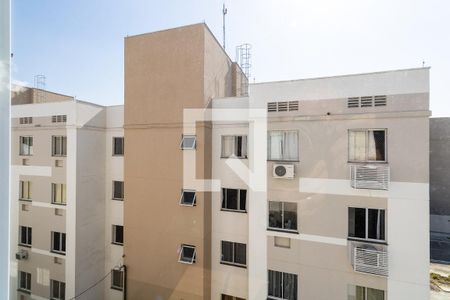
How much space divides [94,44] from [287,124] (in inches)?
100

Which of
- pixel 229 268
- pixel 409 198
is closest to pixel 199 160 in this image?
pixel 229 268

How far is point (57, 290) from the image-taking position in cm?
430

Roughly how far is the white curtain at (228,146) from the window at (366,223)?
1.83 meters

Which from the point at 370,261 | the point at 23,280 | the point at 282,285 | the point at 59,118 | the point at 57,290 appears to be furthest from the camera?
the point at 57,290

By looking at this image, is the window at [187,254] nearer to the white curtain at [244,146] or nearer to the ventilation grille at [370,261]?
the white curtain at [244,146]

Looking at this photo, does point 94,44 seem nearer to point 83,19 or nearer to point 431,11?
point 83,19

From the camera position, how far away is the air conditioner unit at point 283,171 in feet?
10.9

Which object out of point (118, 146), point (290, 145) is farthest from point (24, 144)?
point (118, 146)

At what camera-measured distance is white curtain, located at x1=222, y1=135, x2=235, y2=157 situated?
386cm

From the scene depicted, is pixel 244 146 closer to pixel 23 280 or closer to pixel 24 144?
pixel 24 144

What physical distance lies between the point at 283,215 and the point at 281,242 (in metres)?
0.38

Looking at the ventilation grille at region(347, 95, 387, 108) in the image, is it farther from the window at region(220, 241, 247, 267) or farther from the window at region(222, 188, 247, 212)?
the window at region(220, 241, 247, 267)

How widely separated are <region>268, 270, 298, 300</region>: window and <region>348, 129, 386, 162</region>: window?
1.85 m

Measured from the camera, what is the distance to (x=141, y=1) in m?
1.58
